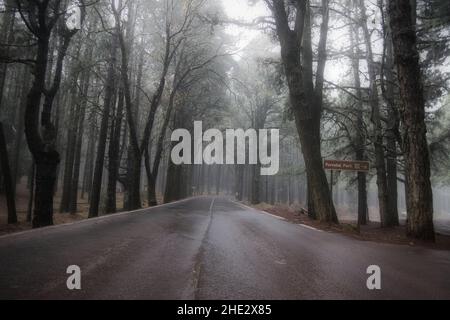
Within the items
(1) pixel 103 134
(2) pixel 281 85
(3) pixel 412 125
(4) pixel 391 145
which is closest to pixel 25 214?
(1) pixel 103 134

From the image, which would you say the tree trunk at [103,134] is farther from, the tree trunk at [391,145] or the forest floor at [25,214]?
the tree trunk at [391,145]

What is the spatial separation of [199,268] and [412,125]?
6.69 metres

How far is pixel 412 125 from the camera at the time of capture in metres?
7.62

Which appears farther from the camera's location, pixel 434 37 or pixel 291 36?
pixel 434 37

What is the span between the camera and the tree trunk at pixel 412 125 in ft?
24.2

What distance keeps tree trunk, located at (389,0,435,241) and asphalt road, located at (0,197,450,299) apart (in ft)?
7.35

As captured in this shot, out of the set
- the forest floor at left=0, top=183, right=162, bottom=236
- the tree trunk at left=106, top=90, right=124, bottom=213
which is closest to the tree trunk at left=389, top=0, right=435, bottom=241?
the tree trunk at left=106, top=90, right=124, bottom=213

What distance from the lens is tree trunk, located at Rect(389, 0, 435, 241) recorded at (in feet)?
24.2

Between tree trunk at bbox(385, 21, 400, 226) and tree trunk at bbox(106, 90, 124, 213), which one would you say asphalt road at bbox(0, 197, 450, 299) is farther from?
tree trunk at bbox(385, 21, 400, 226)

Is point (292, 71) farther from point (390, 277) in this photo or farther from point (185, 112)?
point (185, 112)

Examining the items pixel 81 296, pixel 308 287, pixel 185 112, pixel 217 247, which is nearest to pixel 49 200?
pixel 217 247

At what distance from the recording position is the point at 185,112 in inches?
1187

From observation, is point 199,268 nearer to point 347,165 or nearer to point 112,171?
point 347,165

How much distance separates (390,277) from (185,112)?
2778 cm
